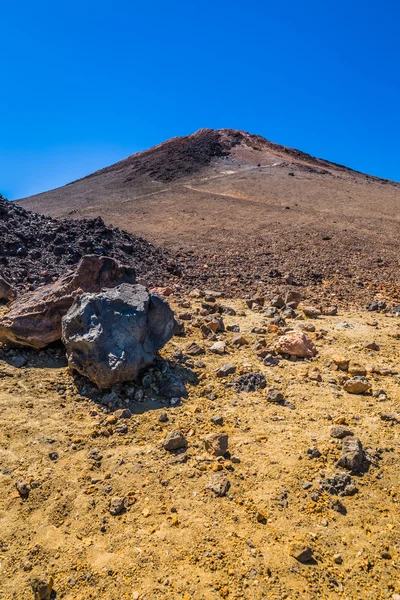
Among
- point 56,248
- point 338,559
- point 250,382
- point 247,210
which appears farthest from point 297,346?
point 247,210

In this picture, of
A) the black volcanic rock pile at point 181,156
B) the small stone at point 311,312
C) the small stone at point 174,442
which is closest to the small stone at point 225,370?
the small stone at point 174,442

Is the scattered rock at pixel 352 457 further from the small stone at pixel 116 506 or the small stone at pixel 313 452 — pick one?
the small stone at pixel 116 506

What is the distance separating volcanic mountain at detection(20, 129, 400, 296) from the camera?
10.5 m

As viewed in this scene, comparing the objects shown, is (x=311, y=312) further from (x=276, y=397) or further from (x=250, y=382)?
(x=276, y=397)

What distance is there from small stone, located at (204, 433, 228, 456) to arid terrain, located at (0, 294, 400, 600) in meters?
0.08

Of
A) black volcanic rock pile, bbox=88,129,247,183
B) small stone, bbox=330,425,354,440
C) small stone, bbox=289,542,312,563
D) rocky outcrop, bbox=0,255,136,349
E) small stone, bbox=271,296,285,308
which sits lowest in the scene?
small stone, bbox=289,542,312,563

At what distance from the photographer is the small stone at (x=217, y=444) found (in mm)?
3373

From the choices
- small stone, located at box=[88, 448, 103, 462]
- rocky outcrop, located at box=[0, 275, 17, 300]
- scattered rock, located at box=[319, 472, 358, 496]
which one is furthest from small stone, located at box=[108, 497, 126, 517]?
rocky outcrop, located at box=[0, 275, 17, 300]

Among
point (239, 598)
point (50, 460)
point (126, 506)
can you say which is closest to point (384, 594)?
point (239, 598)

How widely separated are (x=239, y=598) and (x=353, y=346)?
3840mm

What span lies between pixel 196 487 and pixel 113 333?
1906 mm

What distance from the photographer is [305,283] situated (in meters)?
9.20

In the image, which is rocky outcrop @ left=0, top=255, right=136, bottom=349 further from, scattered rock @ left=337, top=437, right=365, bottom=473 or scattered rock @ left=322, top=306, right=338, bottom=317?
scattered rock @ left=322, top=306, right=338, bottom=317

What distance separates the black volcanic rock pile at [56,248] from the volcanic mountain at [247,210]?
1.13m
